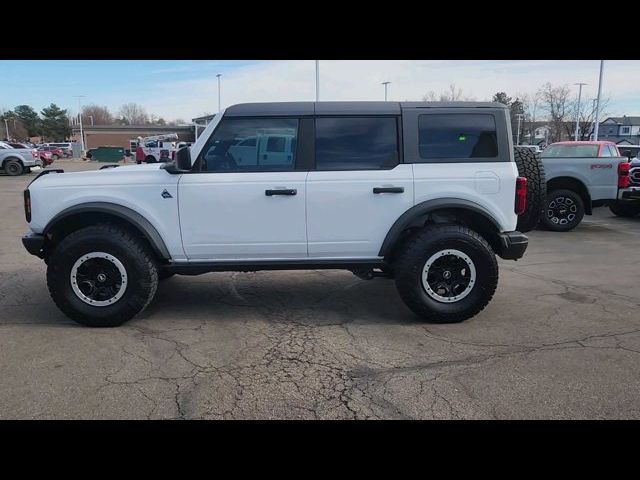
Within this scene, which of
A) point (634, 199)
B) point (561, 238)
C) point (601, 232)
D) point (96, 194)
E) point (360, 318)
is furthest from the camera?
point (634, 199)

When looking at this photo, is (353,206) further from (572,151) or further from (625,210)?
(625,210)

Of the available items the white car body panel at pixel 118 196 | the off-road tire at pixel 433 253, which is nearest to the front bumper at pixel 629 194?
the off-road tire at pixel 433 253

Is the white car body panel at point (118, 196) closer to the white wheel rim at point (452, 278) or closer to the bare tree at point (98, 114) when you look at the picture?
the white wheel rim at point (452, 278)

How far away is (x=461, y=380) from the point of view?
355 centimetres

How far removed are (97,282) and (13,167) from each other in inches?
969

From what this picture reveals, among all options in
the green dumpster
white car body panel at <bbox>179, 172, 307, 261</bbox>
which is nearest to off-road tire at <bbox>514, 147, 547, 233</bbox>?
white car body panel at <bbox>179, 172, 307, 261</bbox>

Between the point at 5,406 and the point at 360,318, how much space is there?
3.00m

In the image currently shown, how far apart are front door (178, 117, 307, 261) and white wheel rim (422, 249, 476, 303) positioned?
121cm

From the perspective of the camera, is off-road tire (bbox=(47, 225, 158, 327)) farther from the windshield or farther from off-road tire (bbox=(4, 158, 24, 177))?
off-road tire (bbox=(4, 158, 24, 177))

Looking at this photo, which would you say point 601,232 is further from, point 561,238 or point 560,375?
point 560,375

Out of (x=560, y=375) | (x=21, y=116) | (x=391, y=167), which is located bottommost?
(x=560, y=375)

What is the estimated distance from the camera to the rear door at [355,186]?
180 inches

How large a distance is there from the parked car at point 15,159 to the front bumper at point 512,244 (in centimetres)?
2652
